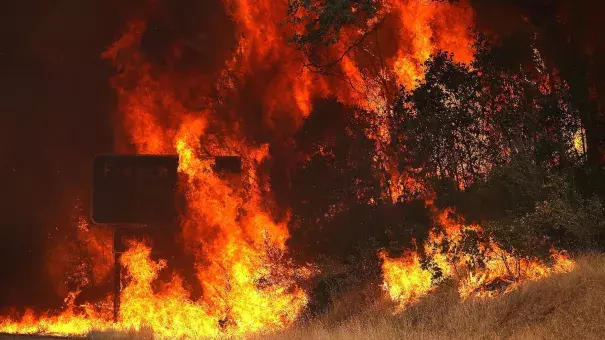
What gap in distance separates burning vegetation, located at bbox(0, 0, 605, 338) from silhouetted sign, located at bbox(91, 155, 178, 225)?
2.79 feet

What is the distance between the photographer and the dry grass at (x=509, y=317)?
9922mm

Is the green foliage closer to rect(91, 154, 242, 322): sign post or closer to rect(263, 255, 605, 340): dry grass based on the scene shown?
rect(263, 255, 605, 340): dry grass

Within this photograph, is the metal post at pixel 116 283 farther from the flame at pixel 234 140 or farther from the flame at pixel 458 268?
the flame at pixel 458 268

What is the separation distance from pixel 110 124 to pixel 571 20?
15480mm

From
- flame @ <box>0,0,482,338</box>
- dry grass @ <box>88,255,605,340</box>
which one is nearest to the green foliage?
dry grass @ <box>88,255,605,340</box>

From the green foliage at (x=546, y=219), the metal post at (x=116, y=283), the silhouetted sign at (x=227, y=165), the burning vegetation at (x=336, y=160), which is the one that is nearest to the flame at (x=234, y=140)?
the burning vegetation at (x=336, y=160)

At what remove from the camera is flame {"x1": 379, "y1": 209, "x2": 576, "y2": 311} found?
12.8 m

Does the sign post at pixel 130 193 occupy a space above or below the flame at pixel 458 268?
above

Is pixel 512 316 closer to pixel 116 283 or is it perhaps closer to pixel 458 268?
pixel 458 268

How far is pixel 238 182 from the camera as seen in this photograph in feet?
68.2

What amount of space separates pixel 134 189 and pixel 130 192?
0.15 metres

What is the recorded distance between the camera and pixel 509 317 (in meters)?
11.2

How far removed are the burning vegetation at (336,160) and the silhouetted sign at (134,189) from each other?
850mm

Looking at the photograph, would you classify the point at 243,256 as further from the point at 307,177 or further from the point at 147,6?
the point at 147,6
